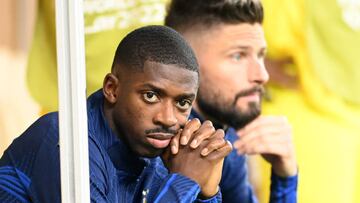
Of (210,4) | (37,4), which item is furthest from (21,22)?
(210,4)

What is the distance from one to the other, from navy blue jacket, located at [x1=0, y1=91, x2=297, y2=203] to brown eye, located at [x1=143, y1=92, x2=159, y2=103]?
0.10 m

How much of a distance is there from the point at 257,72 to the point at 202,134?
0.37 m

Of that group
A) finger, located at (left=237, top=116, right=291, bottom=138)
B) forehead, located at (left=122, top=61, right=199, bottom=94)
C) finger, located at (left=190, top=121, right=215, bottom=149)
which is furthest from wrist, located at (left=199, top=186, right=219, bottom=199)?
finger, located at (left=237, top=116, right=291, bottom=138)

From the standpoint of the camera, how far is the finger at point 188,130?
201cm

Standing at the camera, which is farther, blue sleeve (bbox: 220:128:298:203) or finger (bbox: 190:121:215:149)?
blue sleeve (bbox: 220:128:298:203)

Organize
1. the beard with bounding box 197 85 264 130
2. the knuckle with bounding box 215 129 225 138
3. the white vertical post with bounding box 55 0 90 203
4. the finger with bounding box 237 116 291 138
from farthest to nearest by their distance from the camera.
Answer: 1. the finger with bounding box 237 116 291 138
2. the beard with bounding box 197 85 264 130
3. the knuckle with bounding box 215 129 225 138
4. the white vertical post with bounding box 55 0 90 203

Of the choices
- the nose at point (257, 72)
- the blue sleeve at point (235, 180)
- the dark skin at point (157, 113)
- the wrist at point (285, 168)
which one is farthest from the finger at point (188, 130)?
the wrist at point (285, 168)

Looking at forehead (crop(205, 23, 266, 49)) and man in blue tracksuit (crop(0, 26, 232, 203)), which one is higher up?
forehead (crop(205, 23, 266, 49))

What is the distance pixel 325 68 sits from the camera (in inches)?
98.7

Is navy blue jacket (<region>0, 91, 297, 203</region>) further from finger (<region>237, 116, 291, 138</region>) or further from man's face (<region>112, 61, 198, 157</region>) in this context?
finger (<region>237, 116, 291, 138</region>)

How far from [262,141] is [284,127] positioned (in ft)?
0.25

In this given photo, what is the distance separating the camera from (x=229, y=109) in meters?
2.32

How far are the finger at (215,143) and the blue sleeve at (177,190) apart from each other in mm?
83

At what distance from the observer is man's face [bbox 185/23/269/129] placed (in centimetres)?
228
